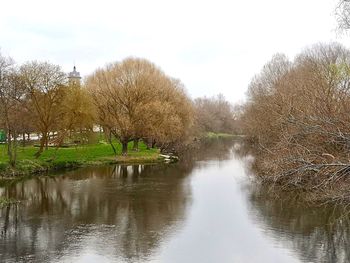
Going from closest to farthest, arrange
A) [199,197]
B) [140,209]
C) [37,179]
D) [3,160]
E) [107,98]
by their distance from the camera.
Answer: [140,209] → [199,197] → [37,179] → [3,160] → [107,98]

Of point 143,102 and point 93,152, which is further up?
point 143,102

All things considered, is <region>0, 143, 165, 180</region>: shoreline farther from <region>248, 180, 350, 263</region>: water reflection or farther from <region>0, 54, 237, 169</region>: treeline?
<region>248, 180, 350, 263</region>: water reflection

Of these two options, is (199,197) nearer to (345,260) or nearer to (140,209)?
(140,209)

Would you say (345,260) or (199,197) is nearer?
(345,260)

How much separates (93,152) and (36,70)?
492 inches

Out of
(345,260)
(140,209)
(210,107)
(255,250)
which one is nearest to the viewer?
(345,260)

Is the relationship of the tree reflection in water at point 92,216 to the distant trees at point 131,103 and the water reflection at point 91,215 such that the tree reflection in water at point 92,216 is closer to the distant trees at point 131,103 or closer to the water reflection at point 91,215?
the water reflection at point 91,215

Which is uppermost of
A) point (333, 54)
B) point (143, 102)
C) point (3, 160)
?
point (333, 54)

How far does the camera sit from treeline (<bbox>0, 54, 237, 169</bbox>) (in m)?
40.5

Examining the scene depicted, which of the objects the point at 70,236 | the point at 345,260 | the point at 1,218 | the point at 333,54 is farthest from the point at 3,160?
the point at 333,54

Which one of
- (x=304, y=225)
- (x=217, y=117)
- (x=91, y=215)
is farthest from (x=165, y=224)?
(x=217, y=117)

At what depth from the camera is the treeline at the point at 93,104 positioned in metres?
40.5

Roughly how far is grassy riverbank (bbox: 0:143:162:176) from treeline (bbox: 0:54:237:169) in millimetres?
1076

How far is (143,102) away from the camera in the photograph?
163 feet
